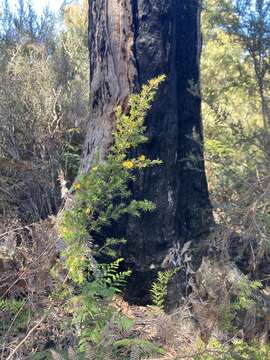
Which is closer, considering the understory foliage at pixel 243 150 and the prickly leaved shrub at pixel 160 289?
the prickly leaved shrub at pixel 160 289

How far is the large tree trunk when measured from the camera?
4555mm

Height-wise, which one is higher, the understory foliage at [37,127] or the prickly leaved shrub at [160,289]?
the understory foliage at [37,127]

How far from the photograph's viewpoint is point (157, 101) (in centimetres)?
458

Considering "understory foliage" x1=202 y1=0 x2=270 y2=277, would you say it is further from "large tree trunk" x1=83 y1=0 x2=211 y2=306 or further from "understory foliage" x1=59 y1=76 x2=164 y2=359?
"understory foliage" x1=59 y1=76 x2=164 y2=359

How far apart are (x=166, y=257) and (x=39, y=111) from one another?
2857 millimetres

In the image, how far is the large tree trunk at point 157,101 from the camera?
14.9 ft

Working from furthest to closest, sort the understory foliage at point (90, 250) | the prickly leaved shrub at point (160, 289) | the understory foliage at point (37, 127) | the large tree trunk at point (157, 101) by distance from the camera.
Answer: the understory foliage at point (37, 127) → the large tree trunk at point (157, 101) → the prickly leaved shrub at point (160, 289) → the understory foliage at point (90, 250)

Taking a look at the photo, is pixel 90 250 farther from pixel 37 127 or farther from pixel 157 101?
pixel 37 127

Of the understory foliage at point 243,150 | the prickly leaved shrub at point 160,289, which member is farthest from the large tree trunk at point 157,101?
the prickly leaved shrub at point 160,289

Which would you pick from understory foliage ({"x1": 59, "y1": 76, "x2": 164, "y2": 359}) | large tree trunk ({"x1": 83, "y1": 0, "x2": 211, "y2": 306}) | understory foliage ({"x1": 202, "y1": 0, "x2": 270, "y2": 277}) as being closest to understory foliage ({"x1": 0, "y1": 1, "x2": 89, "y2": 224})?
large tree trunk ({"x1": 83, "y1": 0, "x2": 211, "y2": 306})

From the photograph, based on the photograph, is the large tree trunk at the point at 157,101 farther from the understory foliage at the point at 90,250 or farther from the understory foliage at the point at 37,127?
the understory foliage at the point at 37,127

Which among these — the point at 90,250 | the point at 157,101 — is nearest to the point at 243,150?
the point at 157,101

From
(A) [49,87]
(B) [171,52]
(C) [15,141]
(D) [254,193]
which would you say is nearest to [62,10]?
(A) [49,87]

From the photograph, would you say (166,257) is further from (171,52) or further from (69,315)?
(171,52)
